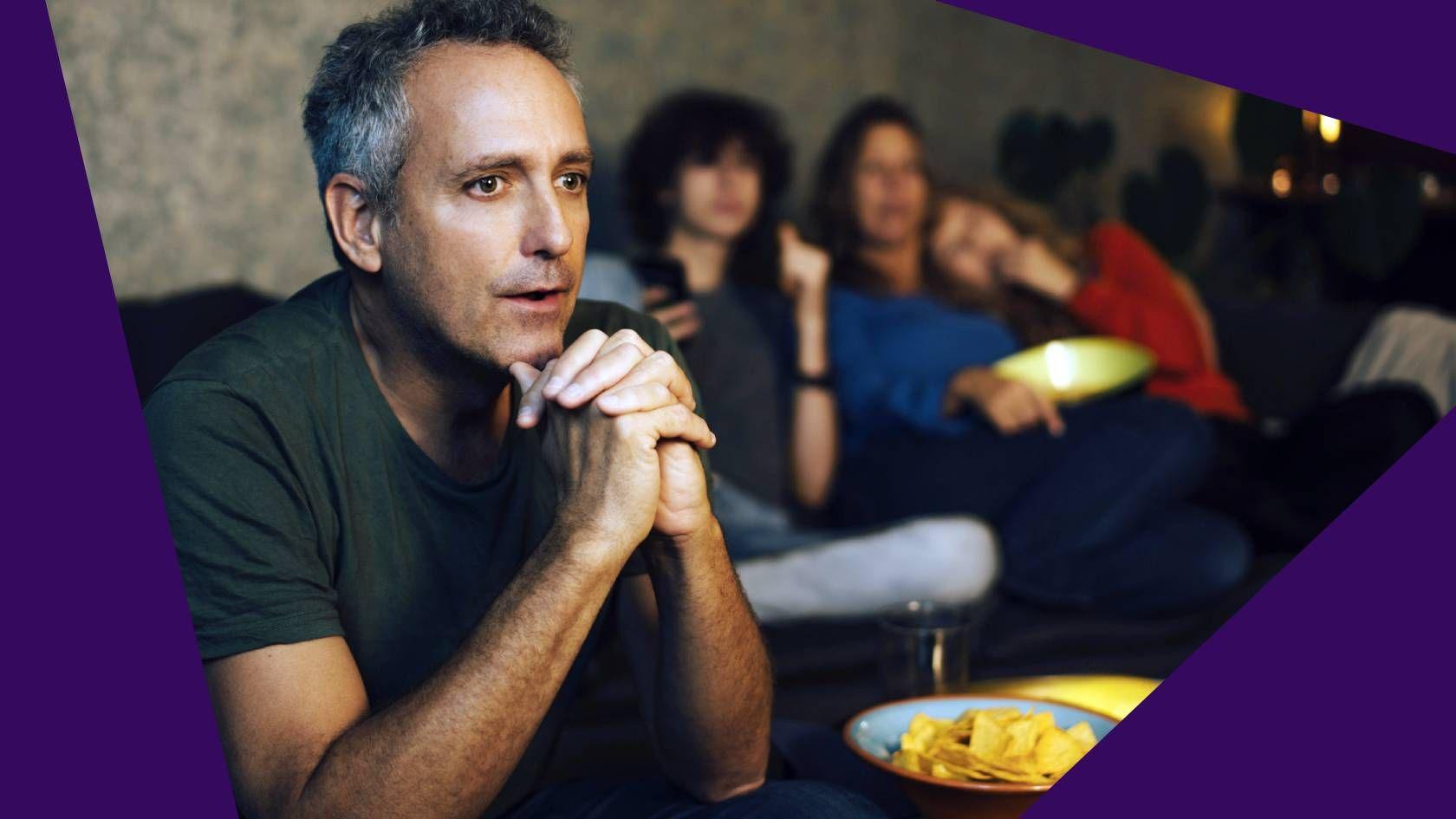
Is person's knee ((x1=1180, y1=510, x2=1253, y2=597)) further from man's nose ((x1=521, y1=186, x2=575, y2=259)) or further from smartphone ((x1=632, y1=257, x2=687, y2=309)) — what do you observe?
man's nose ((x1=521, y1=186, x2=575, y2=259))

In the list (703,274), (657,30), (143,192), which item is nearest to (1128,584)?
(703,274)

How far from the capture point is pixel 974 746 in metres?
0.94

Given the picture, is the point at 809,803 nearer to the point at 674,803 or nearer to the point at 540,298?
the point at 674,803

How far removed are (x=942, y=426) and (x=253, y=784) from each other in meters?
1.35

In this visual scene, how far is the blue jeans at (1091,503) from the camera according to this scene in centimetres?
175

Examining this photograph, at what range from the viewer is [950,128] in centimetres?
281

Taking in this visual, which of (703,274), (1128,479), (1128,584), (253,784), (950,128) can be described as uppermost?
(950,128)

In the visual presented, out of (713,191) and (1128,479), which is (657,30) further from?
(1128,479)

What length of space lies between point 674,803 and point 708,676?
110 millimetres

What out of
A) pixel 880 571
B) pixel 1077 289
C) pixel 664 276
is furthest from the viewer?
pixel 1077 289

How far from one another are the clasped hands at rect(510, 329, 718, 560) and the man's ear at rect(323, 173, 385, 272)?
0.40 ft

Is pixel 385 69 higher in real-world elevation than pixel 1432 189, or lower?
higher

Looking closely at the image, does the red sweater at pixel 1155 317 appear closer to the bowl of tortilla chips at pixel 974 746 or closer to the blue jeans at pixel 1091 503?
the blue jeans at pixel 1091 503

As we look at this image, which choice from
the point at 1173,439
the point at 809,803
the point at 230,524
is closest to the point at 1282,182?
the point at 1173,439
